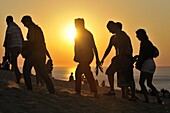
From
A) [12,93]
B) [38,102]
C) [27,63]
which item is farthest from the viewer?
[27,63]

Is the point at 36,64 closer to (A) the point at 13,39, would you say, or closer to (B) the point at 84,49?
(B) the point at 84,49

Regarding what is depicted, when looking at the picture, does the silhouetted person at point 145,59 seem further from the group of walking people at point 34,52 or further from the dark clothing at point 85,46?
the group of walking people at point 34,52

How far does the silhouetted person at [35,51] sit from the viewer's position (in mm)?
11406

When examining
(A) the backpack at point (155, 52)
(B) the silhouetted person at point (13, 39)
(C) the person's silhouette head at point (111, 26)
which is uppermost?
(C) the person's silhouette head at point (111, 26)

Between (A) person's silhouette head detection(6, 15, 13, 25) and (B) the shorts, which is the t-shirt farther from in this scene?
(B) the shorts

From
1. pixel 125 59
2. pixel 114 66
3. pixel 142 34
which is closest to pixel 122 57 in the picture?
pixel 125 59

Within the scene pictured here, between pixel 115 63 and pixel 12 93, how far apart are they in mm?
3247

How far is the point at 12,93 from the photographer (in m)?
10.7

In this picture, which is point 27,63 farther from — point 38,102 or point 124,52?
point 124,52

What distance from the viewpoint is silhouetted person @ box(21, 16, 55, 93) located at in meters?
11.4

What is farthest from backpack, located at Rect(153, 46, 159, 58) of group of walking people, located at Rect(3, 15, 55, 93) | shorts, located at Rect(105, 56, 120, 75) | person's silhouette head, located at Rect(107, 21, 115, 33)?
group of walking people, located at Rect(3, 15, 55, 93)

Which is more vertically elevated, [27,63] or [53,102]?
[27,63]

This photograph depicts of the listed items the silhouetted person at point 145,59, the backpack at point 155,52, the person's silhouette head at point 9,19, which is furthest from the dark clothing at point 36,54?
the backpack at point 155,52

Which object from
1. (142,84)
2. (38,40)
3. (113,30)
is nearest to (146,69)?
(142,84)
